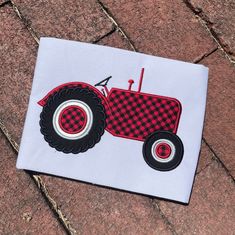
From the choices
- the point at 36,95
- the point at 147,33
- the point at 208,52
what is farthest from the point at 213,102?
the point at 36,95

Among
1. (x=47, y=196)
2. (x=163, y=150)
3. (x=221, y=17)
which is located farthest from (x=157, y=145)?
(x=221, y=17)

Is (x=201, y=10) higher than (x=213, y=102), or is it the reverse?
(x=201, y=10)

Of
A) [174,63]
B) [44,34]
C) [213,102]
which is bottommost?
[213,102]

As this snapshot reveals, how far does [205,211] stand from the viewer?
127 centimetres

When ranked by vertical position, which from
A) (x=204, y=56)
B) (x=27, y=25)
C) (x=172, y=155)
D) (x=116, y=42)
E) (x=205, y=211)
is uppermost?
(x=27, y=25)

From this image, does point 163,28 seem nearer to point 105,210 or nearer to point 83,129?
point 83,129

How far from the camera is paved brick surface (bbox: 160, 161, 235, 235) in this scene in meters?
1.27

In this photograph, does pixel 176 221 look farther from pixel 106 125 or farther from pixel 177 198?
pixel 106 125

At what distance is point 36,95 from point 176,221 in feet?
1.76

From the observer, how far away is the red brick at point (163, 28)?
52.9 inches

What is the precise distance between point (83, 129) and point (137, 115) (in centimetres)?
16

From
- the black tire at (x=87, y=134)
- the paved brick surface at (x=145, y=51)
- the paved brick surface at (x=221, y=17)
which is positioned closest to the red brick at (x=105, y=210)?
the paved brick surface at (x=145, y=51)

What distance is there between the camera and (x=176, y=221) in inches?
50.1

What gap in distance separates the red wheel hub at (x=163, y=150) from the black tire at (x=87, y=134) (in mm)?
166
